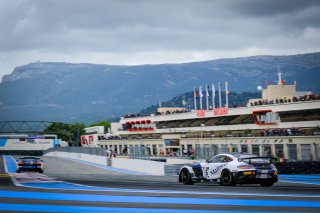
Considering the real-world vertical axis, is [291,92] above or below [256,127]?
above

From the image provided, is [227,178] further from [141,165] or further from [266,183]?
[141,165]

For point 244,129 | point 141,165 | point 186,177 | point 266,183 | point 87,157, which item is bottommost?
point 141,165

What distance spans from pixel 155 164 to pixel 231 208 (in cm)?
2900

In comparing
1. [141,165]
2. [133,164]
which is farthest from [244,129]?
[141,165]

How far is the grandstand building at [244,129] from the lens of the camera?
4341 centimetres

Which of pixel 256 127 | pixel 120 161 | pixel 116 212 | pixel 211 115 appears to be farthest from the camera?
pixel 211 115

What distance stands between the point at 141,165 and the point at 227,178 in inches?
1054

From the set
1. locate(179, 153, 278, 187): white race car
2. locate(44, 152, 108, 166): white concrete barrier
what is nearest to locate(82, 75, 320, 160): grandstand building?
locate(44, 152, 108, 166): white concrete barrier

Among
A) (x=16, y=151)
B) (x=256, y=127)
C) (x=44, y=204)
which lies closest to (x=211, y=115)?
(x=256, y=127)

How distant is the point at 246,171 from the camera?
16375 millimetres

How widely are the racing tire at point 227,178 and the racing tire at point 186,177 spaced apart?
5.54 feet

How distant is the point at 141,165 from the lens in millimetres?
43438

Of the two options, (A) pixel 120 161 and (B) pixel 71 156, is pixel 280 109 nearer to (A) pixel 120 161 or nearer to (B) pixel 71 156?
(A) pixel 120 161

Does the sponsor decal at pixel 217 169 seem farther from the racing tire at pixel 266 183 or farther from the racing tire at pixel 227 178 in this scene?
the racing tire at pixel 266 183
